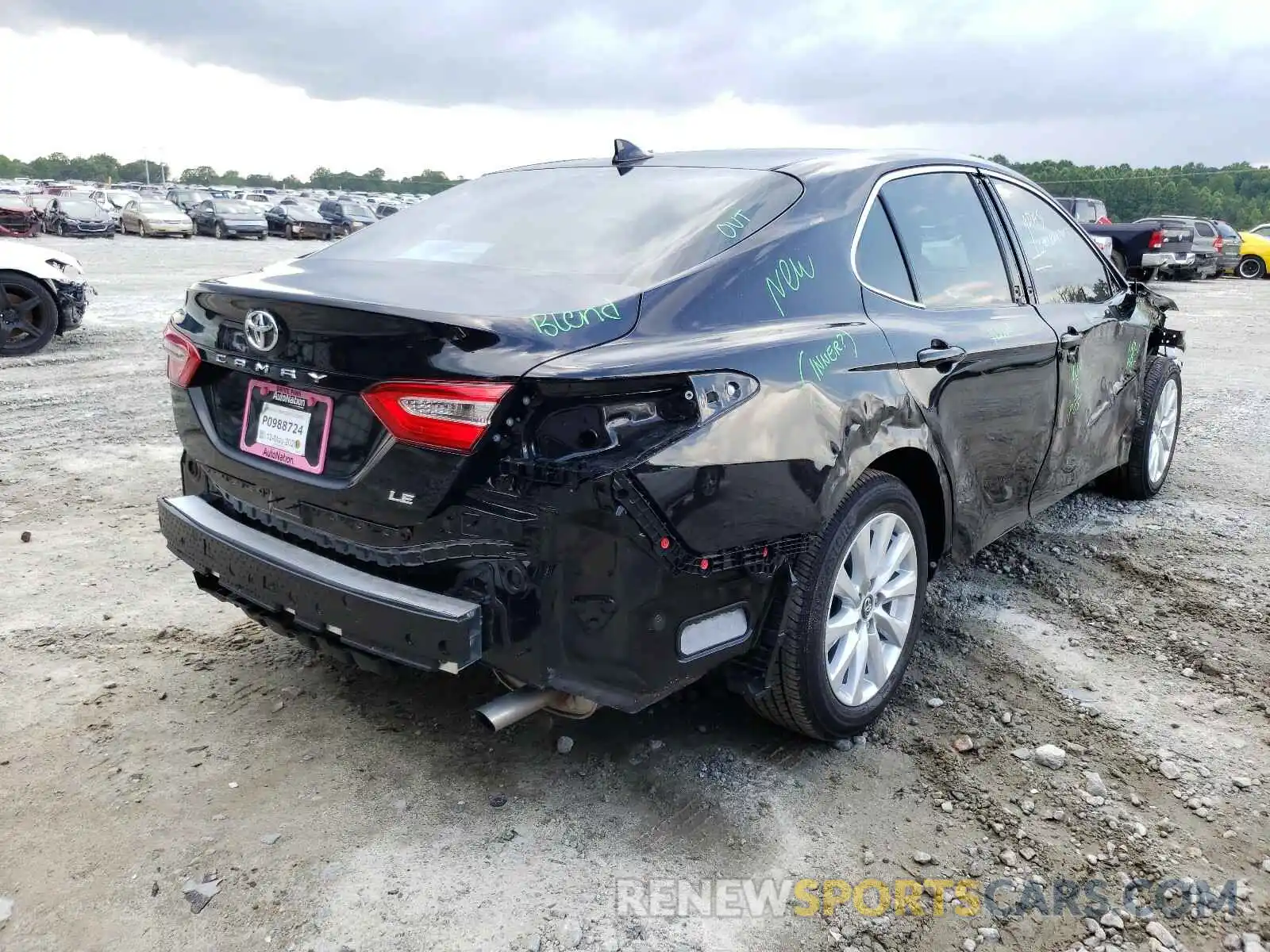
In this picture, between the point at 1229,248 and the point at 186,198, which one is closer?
the point at 1229,248

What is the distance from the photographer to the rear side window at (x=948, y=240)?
333 cm

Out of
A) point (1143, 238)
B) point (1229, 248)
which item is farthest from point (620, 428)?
point (1229, 248)

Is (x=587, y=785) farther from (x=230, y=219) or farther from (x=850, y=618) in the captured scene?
(x=230, y=219)

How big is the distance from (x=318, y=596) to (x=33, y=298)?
29.3 feet

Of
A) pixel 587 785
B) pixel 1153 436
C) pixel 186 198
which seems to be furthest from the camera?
pixel 186 198

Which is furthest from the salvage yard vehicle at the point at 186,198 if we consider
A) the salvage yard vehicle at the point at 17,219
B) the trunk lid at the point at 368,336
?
the trunk lid at the point at 368,336

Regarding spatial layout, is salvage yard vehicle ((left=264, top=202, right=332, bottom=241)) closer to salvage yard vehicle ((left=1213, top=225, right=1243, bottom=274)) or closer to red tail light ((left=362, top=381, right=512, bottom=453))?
salvage yard vehicle ((left=1213, top=225, right=1243, bottom=274))

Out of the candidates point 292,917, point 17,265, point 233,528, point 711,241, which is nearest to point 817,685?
point 711,241

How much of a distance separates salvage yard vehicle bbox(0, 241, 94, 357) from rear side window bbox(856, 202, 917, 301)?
9.07 metres

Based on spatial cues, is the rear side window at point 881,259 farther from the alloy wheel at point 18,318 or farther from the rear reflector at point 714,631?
the alloy wheel at point 18,318

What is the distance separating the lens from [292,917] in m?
2.29

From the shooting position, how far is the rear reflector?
2398mm

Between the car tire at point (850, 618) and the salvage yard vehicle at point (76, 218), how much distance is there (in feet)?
113

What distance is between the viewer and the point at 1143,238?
22109 millimetres
